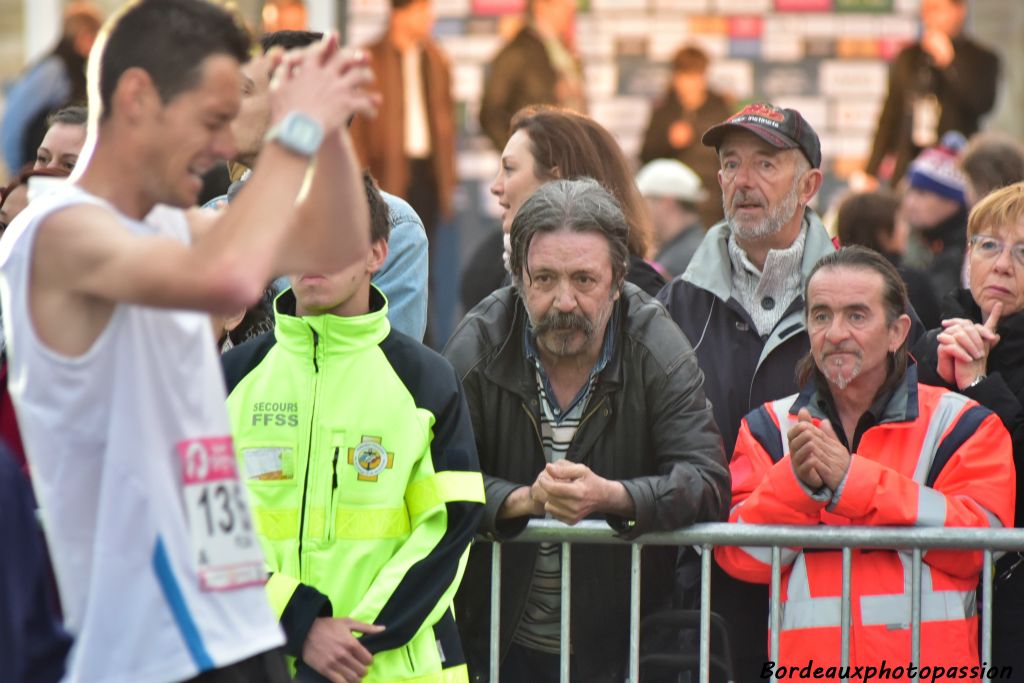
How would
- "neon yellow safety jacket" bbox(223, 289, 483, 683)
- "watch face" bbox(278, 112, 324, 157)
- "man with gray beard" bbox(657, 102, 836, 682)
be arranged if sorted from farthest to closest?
1. "man with gray beard" bbox(657, 102, 836, 682)
2. "neon yellow safety jacket" bbox(223, 289, 483, 683)
3. "watch face" bbox(278, 112, 324, 157)

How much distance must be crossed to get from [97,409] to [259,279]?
Answer: 1.43 ft

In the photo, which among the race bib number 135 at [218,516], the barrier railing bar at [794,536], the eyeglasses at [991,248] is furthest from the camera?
the eyeglasses at [991,248]

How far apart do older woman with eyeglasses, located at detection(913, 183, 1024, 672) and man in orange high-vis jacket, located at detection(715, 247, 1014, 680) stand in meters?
0.13

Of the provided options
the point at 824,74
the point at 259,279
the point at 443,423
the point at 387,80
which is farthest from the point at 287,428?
the point at 824,74

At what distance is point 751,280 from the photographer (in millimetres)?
5836

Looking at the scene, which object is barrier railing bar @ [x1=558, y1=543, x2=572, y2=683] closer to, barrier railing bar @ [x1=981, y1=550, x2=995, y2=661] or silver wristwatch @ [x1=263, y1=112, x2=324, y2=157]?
barrier railing bar @ [x1=981, y1=550, x2=995, y2=661]

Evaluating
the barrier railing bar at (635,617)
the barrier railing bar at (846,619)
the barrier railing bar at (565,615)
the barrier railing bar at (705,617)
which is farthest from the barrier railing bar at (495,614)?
the barrier railing bar at (846,619)

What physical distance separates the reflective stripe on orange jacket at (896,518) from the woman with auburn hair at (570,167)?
45.1 inches

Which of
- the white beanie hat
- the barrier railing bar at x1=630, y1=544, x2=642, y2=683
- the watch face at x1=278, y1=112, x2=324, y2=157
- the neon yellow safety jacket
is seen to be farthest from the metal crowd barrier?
the white beanie hat

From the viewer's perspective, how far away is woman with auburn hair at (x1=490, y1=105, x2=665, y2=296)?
19.1 feet

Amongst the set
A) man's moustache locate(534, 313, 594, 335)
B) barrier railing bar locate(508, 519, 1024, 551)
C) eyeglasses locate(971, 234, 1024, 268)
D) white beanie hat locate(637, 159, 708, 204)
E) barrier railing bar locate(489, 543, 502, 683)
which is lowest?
barrier railing bar locate(489, 543, 502, 683)

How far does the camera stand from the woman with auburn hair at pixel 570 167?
583 cm

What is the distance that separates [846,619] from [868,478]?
38 centimetres

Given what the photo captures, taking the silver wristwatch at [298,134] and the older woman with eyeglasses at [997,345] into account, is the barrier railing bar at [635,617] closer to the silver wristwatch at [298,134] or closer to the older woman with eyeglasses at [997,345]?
the older woman with eyeglasses at [997,345]
